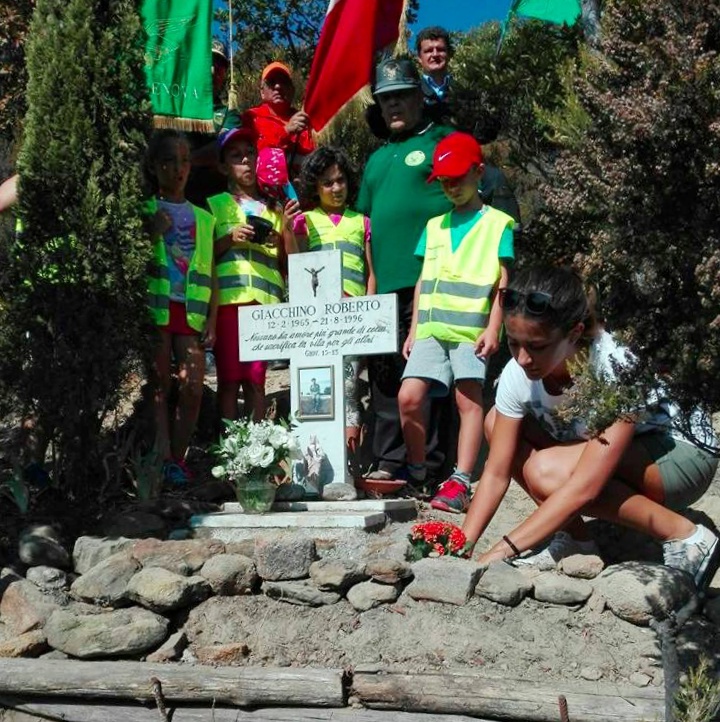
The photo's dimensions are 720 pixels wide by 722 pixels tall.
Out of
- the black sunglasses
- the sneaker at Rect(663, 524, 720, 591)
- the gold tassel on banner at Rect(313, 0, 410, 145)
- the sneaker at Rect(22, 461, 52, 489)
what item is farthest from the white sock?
the gold tassel on banner at Rect(313, 0, 410, 145)

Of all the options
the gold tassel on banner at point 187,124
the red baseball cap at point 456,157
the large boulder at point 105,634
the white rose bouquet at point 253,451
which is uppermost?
the gold tassel on banner at point 187,124

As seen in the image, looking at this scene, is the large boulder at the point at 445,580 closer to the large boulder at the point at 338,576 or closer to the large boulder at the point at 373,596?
the large boulder at the point at 373,596

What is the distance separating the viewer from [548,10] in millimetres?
8336

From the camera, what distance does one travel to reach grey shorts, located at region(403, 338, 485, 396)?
20.7 ft

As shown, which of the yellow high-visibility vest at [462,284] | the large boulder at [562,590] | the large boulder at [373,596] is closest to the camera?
the large boulder at [562,590]

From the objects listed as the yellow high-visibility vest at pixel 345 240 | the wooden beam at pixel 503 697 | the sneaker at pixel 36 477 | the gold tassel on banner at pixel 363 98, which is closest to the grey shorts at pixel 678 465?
the wooden beam at pixel 503 697

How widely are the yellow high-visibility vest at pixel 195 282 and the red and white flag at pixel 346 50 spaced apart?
57.2 inches

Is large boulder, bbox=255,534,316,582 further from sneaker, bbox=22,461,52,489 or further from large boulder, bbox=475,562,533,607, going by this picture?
sneaker, bbox=22,461,52,489

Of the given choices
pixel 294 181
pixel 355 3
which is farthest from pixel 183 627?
pixel 355 3

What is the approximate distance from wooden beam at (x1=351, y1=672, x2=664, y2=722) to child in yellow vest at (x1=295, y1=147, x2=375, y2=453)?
2.71 metres

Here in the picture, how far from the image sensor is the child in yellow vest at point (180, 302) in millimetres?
6566

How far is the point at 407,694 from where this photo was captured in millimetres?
4238

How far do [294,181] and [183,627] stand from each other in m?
3.48

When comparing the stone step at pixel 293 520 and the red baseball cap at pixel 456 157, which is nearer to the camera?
the stone step at pixel 293 520
